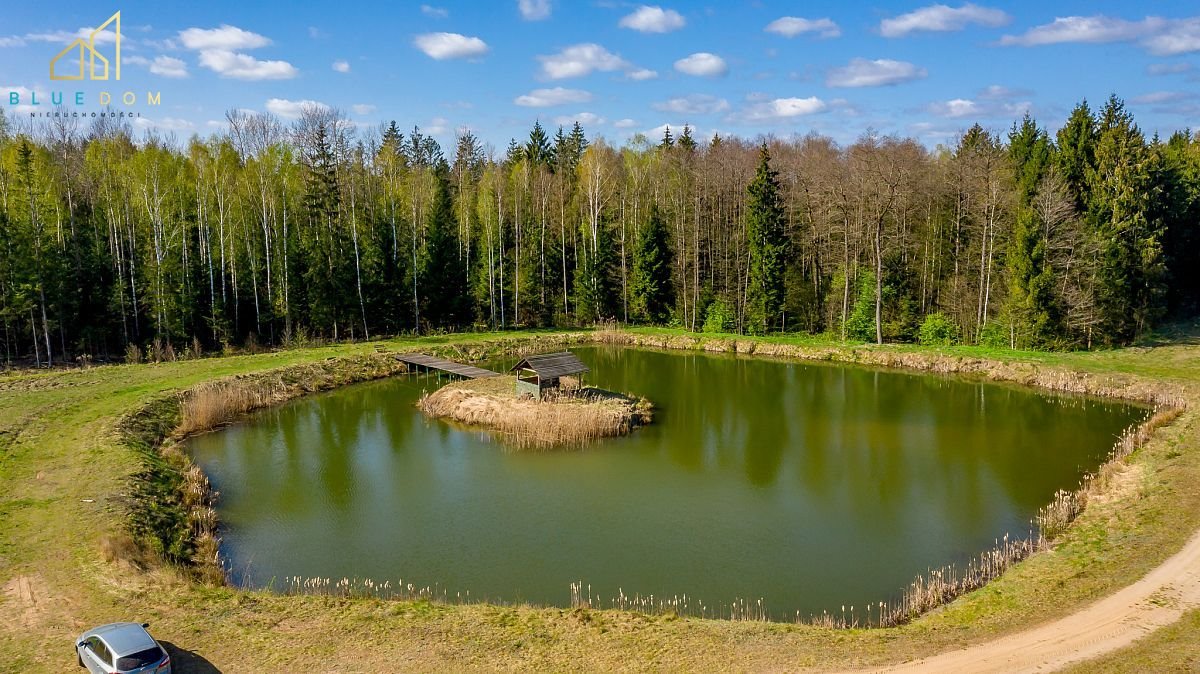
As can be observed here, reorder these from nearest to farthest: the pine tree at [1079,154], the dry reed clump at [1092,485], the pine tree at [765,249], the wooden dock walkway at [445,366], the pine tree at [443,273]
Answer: the dry reed clump at [1092,485], the wooden dock walkway at [445,366], the pine tree at [1079,154], the pine tree at [765,249], the pine tree at [443,273]

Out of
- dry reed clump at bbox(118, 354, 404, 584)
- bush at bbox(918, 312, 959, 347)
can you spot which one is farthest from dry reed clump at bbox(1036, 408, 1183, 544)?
dry reed clump at bbox(118, 354, 404, 584)

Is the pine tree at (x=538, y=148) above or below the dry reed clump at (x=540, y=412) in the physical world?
above

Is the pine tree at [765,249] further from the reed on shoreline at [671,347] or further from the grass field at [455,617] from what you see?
the grass field at [455,617]

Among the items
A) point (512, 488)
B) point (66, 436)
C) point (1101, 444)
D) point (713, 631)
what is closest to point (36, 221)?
point (66, 436)

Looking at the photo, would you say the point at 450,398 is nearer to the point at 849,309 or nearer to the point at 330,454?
the point at 330,454

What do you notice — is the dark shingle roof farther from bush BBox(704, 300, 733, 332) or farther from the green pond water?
bush BBox(704, 300, 733, 332)

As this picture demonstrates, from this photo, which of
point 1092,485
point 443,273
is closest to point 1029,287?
point 1092,485

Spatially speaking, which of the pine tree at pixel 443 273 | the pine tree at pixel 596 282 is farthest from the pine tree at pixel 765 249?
the pine tree at pixel 443 273
